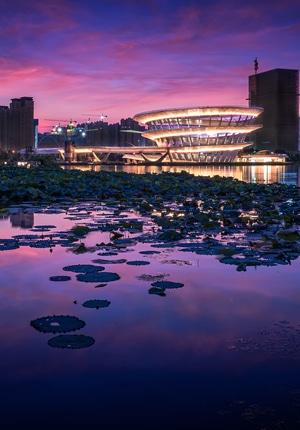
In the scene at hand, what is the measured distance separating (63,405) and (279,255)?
3913 mm

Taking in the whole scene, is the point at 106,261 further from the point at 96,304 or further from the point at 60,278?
the point at 96,304

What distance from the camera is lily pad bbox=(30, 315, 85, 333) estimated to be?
325 cm

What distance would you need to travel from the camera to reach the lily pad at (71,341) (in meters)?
2.97

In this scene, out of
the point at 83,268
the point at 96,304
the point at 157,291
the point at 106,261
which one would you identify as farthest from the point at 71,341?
the point at 106,261

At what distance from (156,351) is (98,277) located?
1804 millimetres

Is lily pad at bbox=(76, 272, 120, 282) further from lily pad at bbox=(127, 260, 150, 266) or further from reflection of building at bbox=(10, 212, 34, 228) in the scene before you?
reflection of building at bbox=(10, 212, 34, 228)

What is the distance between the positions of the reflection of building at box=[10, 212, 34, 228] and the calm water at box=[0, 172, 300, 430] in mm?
3303

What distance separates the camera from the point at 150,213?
412 inches

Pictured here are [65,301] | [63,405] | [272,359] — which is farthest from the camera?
[65,301]

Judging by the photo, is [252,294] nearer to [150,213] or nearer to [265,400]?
[265,400]

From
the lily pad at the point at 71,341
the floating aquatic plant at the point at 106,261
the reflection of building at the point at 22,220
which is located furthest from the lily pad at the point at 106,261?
the reflection of building at the point at 22,220

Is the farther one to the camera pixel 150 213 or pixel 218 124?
pixel 218 124

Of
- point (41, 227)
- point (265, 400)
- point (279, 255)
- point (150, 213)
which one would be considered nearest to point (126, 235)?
point (41, 227)

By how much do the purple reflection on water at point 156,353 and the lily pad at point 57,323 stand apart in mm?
53
